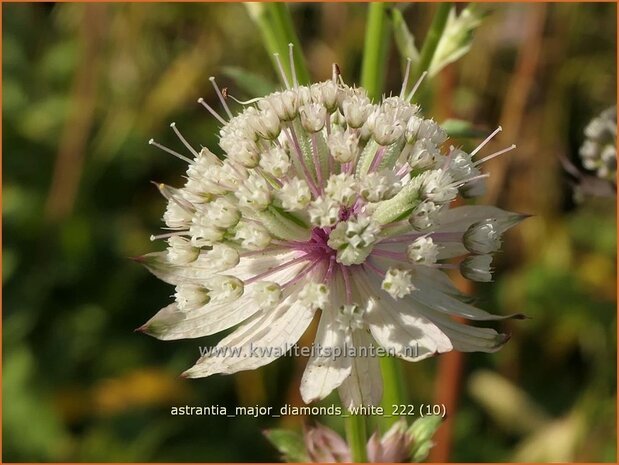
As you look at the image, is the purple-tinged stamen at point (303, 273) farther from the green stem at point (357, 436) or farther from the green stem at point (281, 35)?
the green stem at point (281, 35)

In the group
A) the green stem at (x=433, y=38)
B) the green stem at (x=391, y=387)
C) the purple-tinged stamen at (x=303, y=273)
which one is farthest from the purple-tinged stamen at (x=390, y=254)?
the green stem at (x=433, y=38)

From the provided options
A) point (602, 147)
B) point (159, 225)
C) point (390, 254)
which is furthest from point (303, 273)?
point (159, 225)

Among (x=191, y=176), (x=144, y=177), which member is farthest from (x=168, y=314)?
(x=144, y=177)

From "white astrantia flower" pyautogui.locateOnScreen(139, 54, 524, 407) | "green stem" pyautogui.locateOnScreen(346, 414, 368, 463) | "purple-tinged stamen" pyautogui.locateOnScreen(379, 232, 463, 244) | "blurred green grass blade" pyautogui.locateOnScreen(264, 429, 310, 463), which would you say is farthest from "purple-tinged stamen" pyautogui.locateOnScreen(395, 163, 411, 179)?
"blurred green grass blade" pyautogui.locateOnScreen(264, 429, 310, 463)

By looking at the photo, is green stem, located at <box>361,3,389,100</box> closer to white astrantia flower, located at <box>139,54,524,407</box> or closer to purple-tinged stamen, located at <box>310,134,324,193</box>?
white astrantia flower, located at <box>139,54,524,407</box>

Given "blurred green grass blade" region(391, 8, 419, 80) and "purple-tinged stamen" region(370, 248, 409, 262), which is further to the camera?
"blurred green grass blade" region(391, 8, 419, 80)

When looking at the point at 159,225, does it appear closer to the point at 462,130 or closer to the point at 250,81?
the point at 250,81

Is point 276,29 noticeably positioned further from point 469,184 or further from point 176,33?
point 176,33
